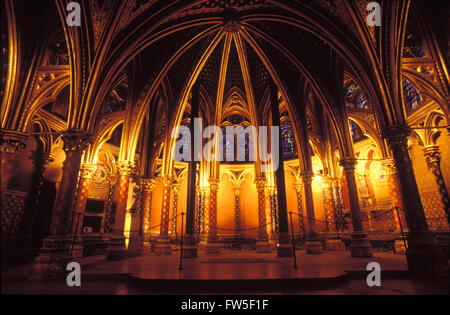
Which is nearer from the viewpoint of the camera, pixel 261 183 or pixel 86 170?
pixel 86 170

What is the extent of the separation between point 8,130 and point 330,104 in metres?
13.7

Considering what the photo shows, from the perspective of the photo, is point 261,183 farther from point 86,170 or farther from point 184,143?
point 86,170

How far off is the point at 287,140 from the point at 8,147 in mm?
19445

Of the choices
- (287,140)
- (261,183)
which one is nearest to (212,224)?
(261,183)

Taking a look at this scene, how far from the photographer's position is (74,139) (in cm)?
732

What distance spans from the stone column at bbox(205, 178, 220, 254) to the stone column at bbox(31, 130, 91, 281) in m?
7.95

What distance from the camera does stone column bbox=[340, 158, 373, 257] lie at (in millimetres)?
9258

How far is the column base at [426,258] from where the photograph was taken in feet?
18.7

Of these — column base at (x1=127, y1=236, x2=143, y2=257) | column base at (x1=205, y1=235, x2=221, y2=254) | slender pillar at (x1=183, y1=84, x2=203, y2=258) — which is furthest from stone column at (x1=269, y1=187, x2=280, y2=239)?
column base at (x1=127, y1=236, x2=143, y2=257)

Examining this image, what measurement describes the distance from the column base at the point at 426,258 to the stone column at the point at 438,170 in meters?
8.36

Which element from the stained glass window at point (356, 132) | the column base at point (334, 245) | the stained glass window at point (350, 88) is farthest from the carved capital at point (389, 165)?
the stained glass window at point (350, 88)
